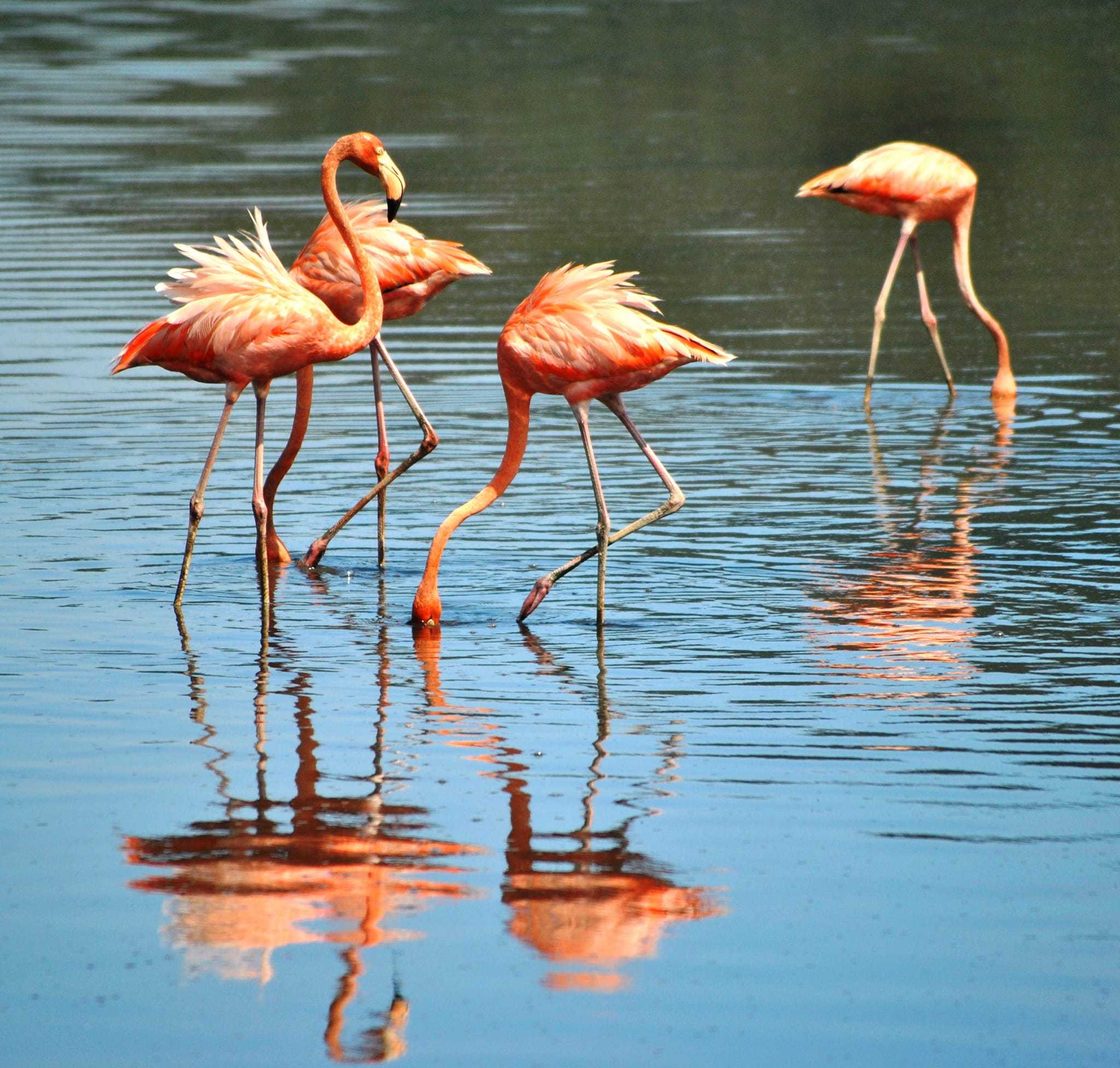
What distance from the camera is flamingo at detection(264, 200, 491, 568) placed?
7.95 metres

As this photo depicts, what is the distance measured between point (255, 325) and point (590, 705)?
1.85 meters

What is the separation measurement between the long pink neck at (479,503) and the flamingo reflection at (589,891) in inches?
60.9

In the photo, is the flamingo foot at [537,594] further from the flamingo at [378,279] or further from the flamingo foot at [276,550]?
the flamingo foot at [276,550]

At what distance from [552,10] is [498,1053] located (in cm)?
4218

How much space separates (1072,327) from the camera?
1355cm

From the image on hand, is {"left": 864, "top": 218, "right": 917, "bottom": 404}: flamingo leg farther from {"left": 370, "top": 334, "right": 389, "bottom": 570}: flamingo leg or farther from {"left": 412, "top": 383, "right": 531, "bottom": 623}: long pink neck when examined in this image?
{"left": 412, "top": 383, "right": 531, "bottom": 623}: long pink neck

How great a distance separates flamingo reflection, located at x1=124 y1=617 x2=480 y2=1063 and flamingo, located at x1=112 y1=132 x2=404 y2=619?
175cm

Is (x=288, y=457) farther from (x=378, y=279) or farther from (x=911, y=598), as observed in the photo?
(x=911, y=598)

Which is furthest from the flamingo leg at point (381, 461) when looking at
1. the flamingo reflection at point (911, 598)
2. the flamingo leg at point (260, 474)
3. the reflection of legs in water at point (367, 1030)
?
the reflection of legs in water at point (367, 1030)

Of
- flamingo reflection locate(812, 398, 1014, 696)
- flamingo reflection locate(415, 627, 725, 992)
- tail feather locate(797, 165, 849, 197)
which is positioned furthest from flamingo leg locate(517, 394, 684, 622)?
tail feather locate(797, 165, 849, 197)

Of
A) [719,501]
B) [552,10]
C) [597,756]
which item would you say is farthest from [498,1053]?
[552,10]

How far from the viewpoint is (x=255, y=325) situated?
6793 mm

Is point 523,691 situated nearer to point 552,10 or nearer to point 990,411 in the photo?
point 990,411

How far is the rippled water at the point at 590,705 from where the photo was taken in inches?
158
